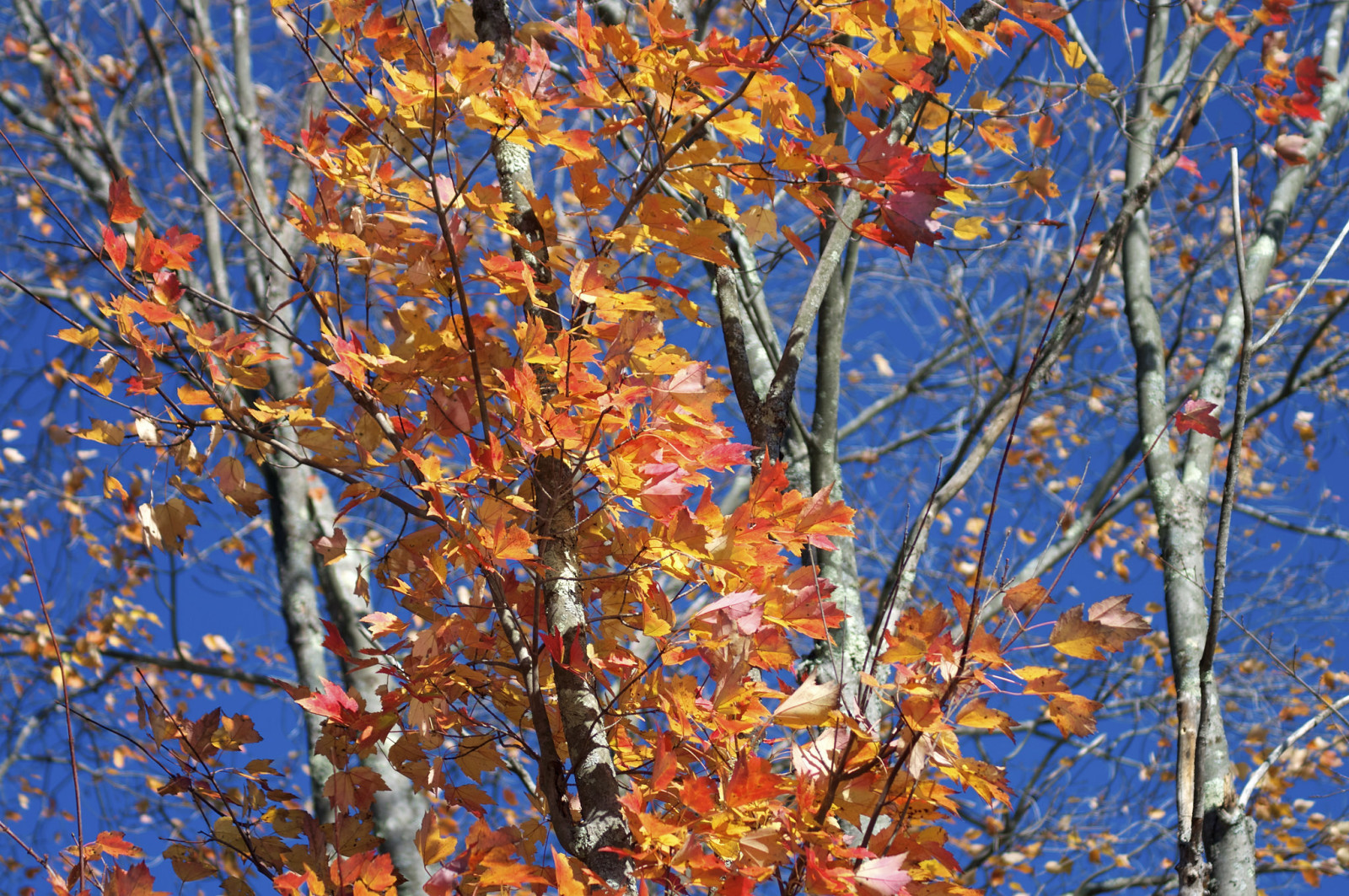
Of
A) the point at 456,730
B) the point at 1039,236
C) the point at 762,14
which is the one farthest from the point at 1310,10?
the point at 456,730

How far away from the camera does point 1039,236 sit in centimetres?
457

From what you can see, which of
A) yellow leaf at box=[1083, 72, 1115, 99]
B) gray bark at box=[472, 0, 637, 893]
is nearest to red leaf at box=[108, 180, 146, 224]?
gray bark at box=[472, 0, 637, 893]

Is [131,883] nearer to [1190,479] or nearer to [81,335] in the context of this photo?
[81,335]

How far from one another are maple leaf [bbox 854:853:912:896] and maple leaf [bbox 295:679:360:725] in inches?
31.3

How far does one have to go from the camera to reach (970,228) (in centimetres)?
207

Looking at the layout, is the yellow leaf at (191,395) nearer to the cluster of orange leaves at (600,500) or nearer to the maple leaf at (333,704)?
the cluster of orange leaves at (600,500)

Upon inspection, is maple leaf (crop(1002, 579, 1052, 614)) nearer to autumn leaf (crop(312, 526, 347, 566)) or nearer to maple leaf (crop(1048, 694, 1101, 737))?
maple leaf (crop(1048, 694, 1101, 737))

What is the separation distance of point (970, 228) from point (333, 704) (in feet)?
4.96

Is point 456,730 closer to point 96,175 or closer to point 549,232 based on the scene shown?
point 549,232

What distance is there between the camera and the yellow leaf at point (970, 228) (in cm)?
206

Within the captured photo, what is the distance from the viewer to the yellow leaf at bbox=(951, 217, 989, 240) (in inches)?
81.2

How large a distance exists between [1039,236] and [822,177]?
268cm

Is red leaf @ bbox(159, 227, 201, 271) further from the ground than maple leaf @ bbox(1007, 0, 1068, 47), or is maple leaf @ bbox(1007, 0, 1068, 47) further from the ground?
maple leaf @ bbox(1007, 0, 1068, 47)

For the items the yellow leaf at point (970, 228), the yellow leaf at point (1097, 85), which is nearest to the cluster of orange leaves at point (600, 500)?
the yellow leaf at point (970, 228)
